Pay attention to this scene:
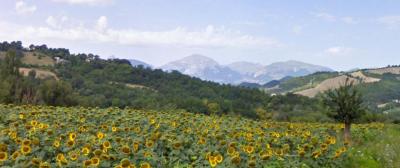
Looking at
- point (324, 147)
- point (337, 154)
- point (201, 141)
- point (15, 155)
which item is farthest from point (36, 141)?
point (337, 154)

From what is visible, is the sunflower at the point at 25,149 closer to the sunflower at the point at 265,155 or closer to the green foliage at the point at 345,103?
the sunflower at the point at 265,155

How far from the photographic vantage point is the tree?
14.7 metres

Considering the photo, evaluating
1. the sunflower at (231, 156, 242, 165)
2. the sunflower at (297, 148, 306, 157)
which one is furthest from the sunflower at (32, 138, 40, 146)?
the sunflower at (297, 148, 306, 157)

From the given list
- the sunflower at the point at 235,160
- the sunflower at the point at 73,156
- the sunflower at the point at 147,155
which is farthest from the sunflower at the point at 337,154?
the sunflower at the point at 73,156

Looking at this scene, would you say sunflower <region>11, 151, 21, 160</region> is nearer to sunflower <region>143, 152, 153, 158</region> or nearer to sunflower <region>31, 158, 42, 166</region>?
sunflower <region>31, 158, 42, 166</region>

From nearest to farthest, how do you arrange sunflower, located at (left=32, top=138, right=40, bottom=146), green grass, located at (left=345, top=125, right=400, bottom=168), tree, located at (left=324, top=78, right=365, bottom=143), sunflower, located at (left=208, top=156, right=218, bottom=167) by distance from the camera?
sunflower, located at (left=208, top=156, right=218, bottom=167) → sunflower, located at (left=32, top=138, right=40, bottom=146) → green grass, located at (left=345, top=125, right=400, bottom=168) → tree, located at (left=324, top=78, right=365, bottom=143)

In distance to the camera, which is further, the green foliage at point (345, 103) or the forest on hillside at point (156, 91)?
the forest on hillside at point (156, 91)

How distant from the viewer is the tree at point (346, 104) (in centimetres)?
1470

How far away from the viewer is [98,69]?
93500 millimetres

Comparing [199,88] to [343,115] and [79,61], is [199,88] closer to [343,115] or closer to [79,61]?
[79,61]

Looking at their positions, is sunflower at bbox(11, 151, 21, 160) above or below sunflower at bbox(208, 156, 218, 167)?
above

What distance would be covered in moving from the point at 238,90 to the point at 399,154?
77.4m

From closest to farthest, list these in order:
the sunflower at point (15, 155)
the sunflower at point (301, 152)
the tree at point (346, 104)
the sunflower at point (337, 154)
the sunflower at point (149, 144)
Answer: the sunflower at point (15, 155) < the sunflower at point (149, 144) < the sunflower at point (301, 152) < the sunflower at point (337, 154) < the tree at point (346, 104)

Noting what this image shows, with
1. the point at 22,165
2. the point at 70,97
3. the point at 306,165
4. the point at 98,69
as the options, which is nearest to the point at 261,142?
the point at 306,165
